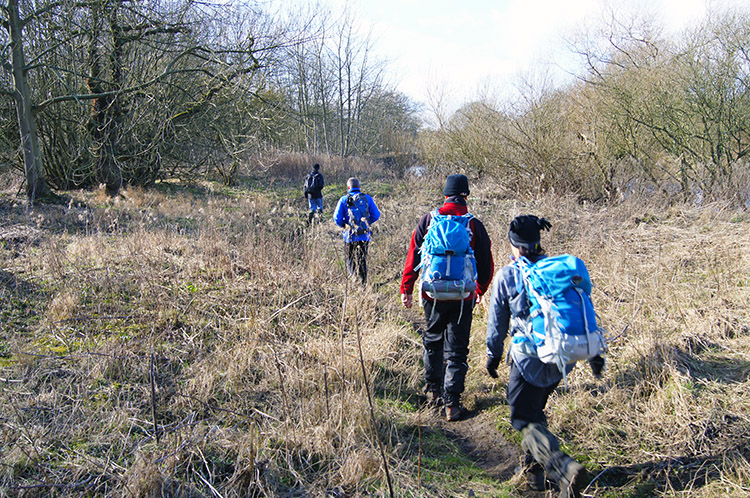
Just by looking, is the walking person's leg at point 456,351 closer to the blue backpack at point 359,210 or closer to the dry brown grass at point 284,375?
the dry brown grass at point 284,375

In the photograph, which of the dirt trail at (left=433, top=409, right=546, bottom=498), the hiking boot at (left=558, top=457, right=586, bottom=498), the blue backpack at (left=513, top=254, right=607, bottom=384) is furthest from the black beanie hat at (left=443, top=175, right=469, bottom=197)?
the hiking boot at (left=558, top=457, right=586, bottom=498)

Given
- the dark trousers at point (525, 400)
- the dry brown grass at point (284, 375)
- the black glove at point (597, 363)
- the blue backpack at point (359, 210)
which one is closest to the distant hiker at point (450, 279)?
the dry brown grass at point (284, 375)

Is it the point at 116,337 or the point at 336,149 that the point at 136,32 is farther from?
the point at 336,149

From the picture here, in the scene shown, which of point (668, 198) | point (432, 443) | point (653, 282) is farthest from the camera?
point (668, 198)

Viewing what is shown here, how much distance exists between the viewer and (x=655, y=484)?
2502 mm

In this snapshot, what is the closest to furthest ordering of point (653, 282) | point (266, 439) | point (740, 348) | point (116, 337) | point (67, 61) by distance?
point (266, 439)
point (740, 348)
point (116, 337)
point (653, 282)
point (67, 61)

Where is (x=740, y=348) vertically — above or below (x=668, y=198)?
below

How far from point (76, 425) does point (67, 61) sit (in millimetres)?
11331

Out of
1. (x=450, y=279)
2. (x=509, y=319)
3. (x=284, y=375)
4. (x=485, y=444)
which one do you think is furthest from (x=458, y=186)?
(x=284, y=375)

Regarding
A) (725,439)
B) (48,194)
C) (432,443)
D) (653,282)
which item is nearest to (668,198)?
(653,282)

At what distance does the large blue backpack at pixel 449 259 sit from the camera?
2986 millimetres

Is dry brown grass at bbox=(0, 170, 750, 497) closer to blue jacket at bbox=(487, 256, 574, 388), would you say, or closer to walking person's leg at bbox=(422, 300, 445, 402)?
walking person's leg at bbox=(422, 300, 445, 402)

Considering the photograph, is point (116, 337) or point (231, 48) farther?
point (231, 48)

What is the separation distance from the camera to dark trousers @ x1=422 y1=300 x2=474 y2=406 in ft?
10.3
